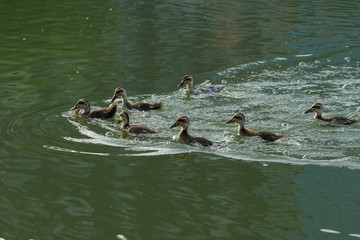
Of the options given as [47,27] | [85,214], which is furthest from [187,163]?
[47,27]

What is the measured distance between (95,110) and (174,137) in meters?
1.87

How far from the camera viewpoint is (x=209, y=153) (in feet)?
31.8

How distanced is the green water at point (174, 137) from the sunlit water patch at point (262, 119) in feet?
0.10

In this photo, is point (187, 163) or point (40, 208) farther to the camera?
point (187, 163)

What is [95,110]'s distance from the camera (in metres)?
11.6

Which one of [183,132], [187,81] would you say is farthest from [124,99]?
[183,132]

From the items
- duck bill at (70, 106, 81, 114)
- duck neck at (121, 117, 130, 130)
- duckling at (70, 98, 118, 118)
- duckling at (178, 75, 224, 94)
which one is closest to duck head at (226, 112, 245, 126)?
duck neck at (121, 117, 130, 130)

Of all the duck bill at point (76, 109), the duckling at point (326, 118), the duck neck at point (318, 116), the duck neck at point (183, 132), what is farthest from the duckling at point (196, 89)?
the duck neck at point (183, 132)

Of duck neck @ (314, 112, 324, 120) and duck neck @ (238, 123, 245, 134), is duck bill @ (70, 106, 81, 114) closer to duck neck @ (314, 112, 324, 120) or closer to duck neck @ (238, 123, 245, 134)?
duck neck @ (238, 123, 245, 134)

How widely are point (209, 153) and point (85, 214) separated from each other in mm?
2672

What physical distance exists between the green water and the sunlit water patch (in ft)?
0.10

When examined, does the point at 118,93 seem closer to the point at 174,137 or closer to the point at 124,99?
the point at 124,99

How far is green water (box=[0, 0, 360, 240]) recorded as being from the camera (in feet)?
24.6

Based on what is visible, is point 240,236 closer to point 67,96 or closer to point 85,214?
point 85,214
